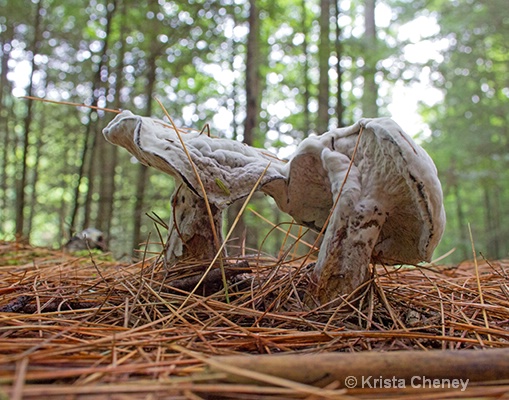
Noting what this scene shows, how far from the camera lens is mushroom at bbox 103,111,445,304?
1.81 meters

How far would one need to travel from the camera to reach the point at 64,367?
3.92ft

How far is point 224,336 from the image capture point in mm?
1636

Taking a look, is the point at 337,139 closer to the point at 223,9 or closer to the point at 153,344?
the point at 153,344

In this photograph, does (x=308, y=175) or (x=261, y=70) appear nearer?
(x=308, y=175)

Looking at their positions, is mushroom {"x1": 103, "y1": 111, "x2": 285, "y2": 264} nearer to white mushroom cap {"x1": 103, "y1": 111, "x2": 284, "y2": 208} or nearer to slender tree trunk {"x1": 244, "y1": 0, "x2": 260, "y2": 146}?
white mushroom cap {"x1": 103, "y1": 111, "x2": 284, "y2": 208}

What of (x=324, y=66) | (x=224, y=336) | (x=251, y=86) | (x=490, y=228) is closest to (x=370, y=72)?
(x=324, y=66)

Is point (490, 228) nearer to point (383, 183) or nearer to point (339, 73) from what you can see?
point (339, 73)

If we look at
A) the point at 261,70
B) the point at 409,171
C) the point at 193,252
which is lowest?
the point at 193,252

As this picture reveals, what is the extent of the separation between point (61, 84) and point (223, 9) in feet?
22.4

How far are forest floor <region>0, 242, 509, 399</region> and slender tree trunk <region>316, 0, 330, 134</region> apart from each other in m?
4.42

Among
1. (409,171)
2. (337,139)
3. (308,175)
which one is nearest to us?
(409,171)

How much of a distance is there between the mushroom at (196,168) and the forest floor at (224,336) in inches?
8.5

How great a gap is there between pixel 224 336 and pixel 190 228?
2.69 ft

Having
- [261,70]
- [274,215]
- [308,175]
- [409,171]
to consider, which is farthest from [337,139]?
[274,215]
